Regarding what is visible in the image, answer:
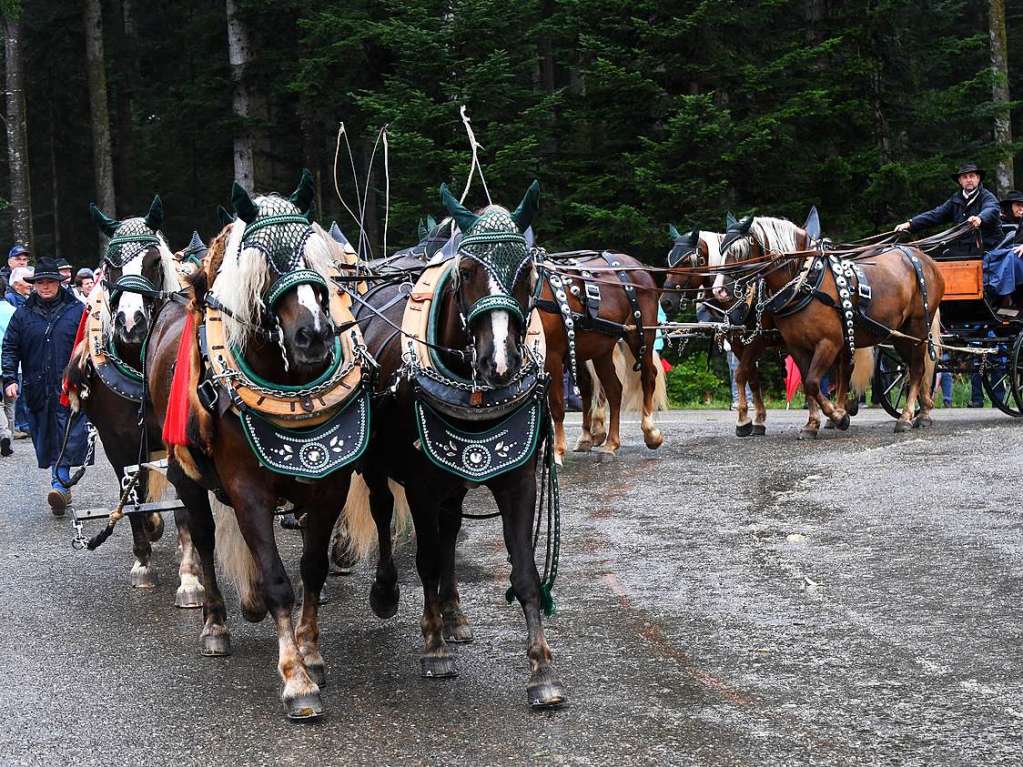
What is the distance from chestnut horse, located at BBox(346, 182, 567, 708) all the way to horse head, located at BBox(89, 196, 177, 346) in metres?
1.88

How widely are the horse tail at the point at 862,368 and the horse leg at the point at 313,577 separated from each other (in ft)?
31.3

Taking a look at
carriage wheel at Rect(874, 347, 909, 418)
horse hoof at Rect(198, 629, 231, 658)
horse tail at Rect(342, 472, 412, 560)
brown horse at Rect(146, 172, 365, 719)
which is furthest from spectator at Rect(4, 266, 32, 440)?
carriage wheel at Rect(874, 347, 909, 418)

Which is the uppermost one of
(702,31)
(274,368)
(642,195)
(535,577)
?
(702,31)

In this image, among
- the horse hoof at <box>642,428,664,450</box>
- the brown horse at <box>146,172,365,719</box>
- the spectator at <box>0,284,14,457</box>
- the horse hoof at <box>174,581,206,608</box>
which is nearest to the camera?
the brown horse at <box>146,172,365,719</box>

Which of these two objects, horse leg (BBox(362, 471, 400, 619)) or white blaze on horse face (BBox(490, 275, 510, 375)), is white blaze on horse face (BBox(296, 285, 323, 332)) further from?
horse leg (BBox(362, 471, 400, 619))

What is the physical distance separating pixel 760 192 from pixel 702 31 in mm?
2864

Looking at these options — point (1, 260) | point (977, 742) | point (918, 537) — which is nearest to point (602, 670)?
point (977, 742)

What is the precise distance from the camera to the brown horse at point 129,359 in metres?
7.81

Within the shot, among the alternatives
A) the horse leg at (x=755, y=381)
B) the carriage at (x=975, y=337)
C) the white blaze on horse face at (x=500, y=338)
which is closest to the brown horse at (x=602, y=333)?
the horse leg at (x=755, y=381)

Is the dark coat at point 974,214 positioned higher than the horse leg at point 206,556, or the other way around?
the dark coat at point 974,214

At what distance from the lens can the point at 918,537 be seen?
844cm

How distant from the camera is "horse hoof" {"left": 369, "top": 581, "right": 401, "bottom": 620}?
21.8ft

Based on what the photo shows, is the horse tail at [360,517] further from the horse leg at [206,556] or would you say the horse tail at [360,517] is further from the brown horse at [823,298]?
the brown horse at [823,298]

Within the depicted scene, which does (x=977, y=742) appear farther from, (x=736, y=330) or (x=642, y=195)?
(x=642, y=195)
